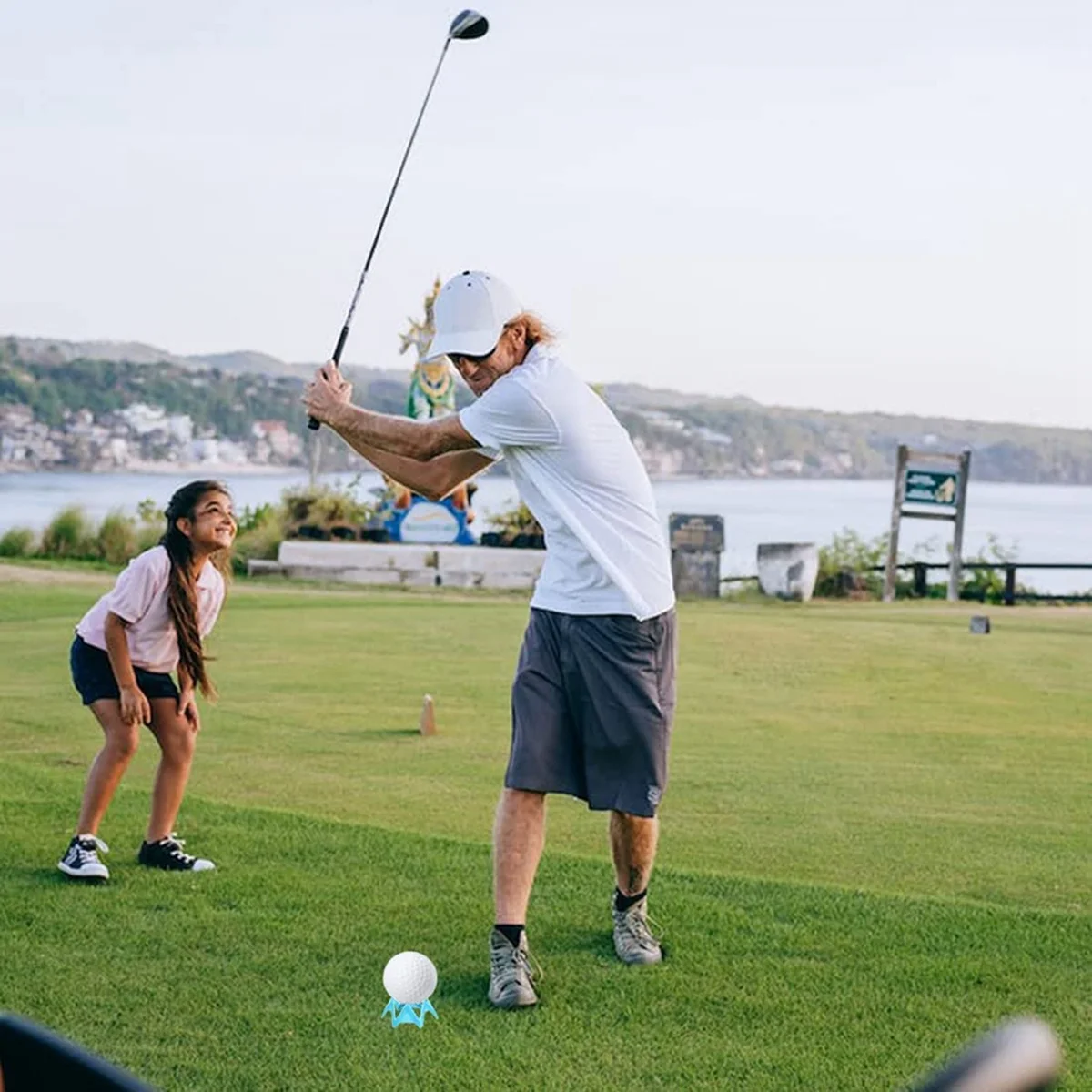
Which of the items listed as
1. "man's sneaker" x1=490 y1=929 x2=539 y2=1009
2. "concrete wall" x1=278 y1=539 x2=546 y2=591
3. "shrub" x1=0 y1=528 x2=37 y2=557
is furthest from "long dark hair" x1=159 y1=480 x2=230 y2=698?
"shrub" x1=0 y1=528 x2=37 y2=557

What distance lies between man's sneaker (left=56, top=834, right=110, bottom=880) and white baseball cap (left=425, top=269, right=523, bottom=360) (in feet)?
6.97

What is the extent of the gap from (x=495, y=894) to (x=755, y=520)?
3095cm

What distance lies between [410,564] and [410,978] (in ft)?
64.4

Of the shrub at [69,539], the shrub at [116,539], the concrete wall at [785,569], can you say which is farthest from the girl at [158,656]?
the shrub at [69,539]

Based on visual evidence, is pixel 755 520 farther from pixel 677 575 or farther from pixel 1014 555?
pixel 677 575

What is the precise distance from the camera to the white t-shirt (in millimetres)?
4891

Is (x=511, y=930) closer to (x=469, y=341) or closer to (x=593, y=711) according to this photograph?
(x=593, y=711)

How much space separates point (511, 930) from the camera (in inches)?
189

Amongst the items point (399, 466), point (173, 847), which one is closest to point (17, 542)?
point (173, 847)

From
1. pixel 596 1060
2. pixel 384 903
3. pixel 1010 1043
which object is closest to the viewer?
pixel 1010 1043

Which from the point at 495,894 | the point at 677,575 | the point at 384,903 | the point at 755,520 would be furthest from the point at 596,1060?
the point at 755,520

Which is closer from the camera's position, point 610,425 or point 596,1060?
point 596,1060

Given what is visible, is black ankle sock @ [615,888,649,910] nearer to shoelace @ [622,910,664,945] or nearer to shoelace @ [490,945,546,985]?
shoelace @ [622,910,664,945]

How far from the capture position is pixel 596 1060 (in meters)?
4.24
